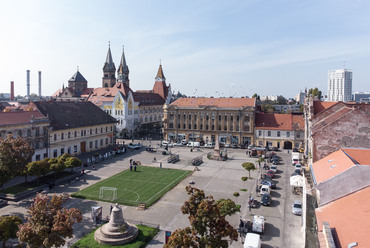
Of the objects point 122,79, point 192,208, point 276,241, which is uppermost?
point 122,79

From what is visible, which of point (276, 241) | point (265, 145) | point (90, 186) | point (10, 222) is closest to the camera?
point (10, 222)

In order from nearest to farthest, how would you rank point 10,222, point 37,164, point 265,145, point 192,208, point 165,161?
point 192,208
point 10,222
point 37,164
point 165,161
point 265,145

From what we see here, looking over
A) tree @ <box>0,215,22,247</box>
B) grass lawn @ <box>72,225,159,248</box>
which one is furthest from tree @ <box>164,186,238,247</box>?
tree @ <box>0,215,22,247</box>

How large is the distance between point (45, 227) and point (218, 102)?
2474 inches

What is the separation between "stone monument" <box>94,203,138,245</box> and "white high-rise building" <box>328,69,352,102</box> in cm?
15698

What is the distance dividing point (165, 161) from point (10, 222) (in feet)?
116

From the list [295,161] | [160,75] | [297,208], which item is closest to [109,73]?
[160,75]

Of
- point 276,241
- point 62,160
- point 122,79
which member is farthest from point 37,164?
point 122,79

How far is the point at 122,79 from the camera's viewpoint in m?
117

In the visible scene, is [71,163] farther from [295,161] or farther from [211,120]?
[211,120]

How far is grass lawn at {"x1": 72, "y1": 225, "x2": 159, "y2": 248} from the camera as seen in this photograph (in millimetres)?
22845

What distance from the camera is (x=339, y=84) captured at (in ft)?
544

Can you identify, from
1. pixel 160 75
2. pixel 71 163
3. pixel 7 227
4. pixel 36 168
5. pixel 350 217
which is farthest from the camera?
pixel 160 75

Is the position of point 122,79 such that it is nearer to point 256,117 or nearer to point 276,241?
point 256,117
